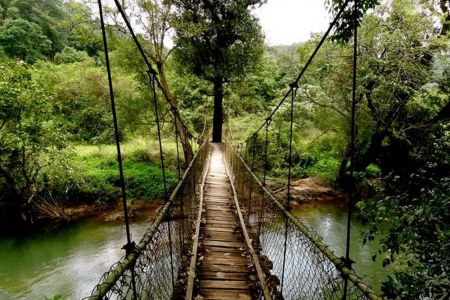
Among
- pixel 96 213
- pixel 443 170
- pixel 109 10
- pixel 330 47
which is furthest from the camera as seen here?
pixel 96 213

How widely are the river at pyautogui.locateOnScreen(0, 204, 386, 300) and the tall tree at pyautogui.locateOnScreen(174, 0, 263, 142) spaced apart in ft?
16.0

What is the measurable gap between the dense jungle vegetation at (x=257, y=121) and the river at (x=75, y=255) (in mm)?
658

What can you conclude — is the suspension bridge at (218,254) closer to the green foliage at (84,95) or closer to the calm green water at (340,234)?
the calm green water at (340,234)

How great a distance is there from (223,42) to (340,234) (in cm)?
634

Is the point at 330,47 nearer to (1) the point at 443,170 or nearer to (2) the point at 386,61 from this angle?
(2) the point at 386,61

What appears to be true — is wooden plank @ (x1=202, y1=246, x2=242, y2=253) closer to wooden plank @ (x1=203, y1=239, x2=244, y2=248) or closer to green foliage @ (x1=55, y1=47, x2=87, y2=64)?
wooden plank @ (x1=203, y1=239, x2=244, y2=248)

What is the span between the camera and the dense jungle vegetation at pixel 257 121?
2271 mm

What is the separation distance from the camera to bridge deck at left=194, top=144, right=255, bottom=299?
2.26 m

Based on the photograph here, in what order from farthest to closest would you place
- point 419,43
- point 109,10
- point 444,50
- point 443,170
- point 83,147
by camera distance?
point 83,147, point 109,10, point 419,43, point 444,50, point 443,170

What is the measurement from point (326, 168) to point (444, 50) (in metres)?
5.20

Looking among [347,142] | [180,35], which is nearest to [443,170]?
[347,142]

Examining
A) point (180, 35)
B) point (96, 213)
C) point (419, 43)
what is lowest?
point (96, 213)

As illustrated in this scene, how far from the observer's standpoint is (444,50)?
4.83 metres

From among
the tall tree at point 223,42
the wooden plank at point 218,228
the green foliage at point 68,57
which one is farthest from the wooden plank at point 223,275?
the green foliage at point 68,57
